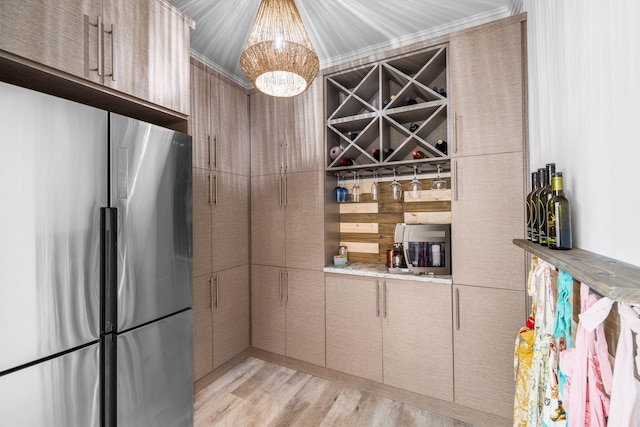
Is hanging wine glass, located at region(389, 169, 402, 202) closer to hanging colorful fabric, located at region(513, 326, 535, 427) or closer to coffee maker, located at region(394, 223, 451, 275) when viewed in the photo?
coffee maker, located at region(394, 223, 451, 275)

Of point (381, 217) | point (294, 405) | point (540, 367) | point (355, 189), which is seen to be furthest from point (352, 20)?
point (294, 405)

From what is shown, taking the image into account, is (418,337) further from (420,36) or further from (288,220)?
(420,36)

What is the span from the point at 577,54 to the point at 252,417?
265 cm

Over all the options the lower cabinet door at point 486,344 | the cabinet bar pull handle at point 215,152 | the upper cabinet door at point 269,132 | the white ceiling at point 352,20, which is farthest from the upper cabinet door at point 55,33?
the lower cabinet door at point 486,344

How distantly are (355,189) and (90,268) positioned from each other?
1.91 m

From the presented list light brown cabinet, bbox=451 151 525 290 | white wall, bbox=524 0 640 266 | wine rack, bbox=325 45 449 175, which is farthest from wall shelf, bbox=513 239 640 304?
wine rack, bbox=325 45 449 175

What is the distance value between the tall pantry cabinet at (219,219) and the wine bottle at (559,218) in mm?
2249

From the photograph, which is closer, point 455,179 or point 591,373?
point 591,373

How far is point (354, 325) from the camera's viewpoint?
2451mm

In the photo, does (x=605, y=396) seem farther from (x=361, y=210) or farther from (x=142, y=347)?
(x=361, y=210)

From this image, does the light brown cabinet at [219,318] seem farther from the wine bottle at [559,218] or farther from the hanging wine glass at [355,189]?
the wine bottle at [559,218]

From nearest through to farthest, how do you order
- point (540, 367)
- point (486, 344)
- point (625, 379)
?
point (625, 379) → point (540, 367) → point (486, 344)

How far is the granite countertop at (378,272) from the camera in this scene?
7.11 feet

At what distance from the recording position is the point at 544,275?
1.20 meters
